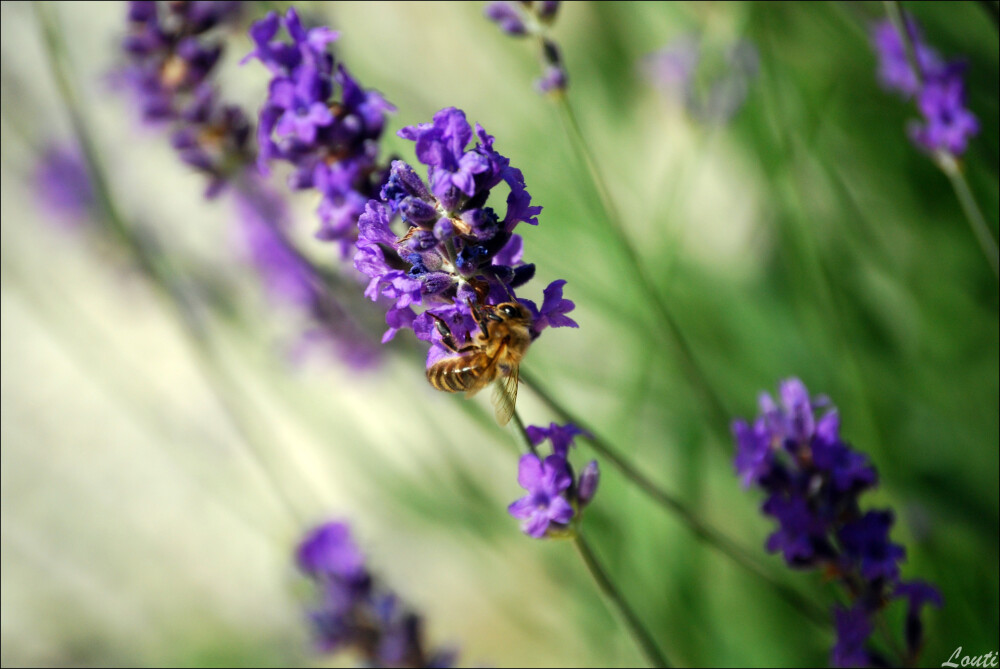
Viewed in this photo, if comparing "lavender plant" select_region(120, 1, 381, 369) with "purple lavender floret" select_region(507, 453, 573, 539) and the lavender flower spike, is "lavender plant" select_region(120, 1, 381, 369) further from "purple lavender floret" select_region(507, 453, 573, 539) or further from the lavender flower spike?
"purple lavender floret" select_region(507, 453, 573, 539)

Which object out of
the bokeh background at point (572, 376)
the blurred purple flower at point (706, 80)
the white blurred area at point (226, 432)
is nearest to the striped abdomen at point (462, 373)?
the bokeh background at point (572, 376)

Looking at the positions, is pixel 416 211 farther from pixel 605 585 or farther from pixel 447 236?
pixel 605 585

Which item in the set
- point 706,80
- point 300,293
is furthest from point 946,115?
point 300,293

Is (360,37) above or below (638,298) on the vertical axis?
above

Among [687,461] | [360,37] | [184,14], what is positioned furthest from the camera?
[360,37]

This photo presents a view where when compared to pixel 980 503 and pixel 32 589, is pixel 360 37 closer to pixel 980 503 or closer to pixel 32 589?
pixel 980 503

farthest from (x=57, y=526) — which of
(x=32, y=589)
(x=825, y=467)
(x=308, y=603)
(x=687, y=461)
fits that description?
(x=825, y=467)

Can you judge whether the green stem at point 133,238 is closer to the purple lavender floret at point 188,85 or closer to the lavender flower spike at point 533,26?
the purple lavender floret at point 188,85
